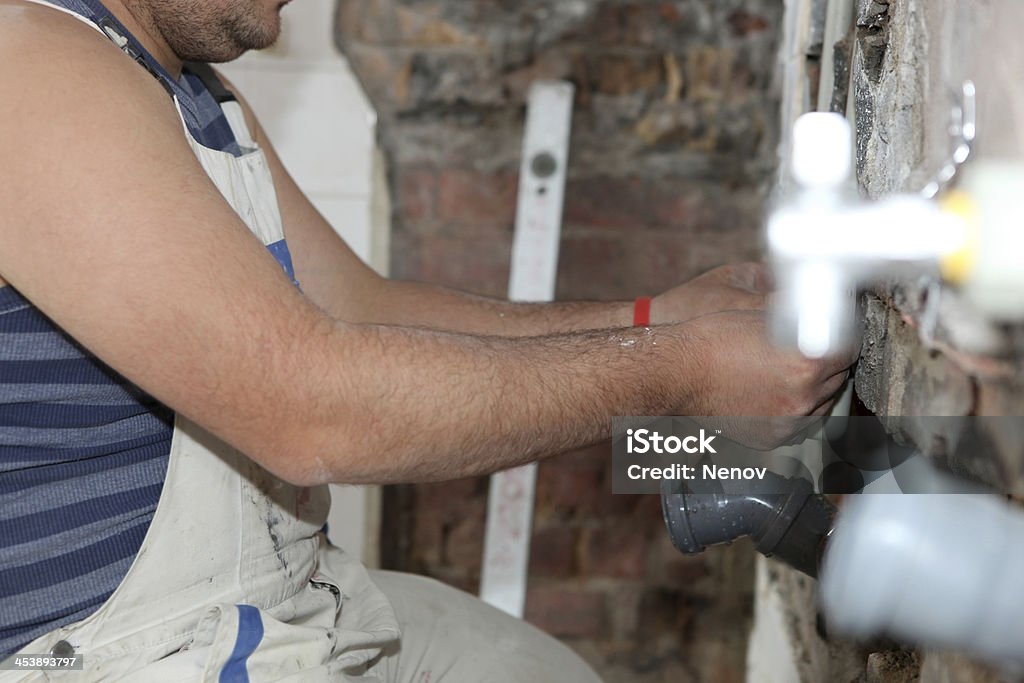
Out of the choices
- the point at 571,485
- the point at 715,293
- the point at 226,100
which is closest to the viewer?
the point at 715,293

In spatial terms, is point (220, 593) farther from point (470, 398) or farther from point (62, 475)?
point (470, 398)

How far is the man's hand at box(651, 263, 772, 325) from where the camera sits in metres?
0.96

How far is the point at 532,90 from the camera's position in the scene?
1507 mm

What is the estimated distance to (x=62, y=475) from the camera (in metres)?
0.84

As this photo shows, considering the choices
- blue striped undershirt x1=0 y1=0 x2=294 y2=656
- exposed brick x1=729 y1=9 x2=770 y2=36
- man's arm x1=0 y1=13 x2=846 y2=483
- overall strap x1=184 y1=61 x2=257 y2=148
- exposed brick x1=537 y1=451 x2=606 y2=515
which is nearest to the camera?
man's arm x1=0 y1=13 x2=846 y2=483

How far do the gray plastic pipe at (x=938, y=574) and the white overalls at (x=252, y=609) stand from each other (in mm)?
473

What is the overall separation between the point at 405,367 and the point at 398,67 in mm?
880

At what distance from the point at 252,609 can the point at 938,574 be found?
58cm

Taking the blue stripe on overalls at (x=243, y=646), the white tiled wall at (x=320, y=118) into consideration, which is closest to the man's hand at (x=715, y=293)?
the blue stripe on overalls at (x=243, y=646)

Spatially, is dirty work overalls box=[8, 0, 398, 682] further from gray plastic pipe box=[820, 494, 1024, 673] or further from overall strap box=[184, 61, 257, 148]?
gray plastic pipe box=[820, 494, 1024, 673]

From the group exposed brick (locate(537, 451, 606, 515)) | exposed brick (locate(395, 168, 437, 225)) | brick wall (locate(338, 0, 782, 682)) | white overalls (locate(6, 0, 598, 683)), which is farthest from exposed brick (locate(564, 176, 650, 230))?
white overalls (locate(6, 0, 598, 683))

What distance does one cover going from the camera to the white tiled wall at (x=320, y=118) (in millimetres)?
1531

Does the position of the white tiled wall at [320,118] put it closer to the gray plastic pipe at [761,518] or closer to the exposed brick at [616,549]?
the exposed brick at [616,549]

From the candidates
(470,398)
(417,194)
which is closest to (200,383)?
(470,398)
